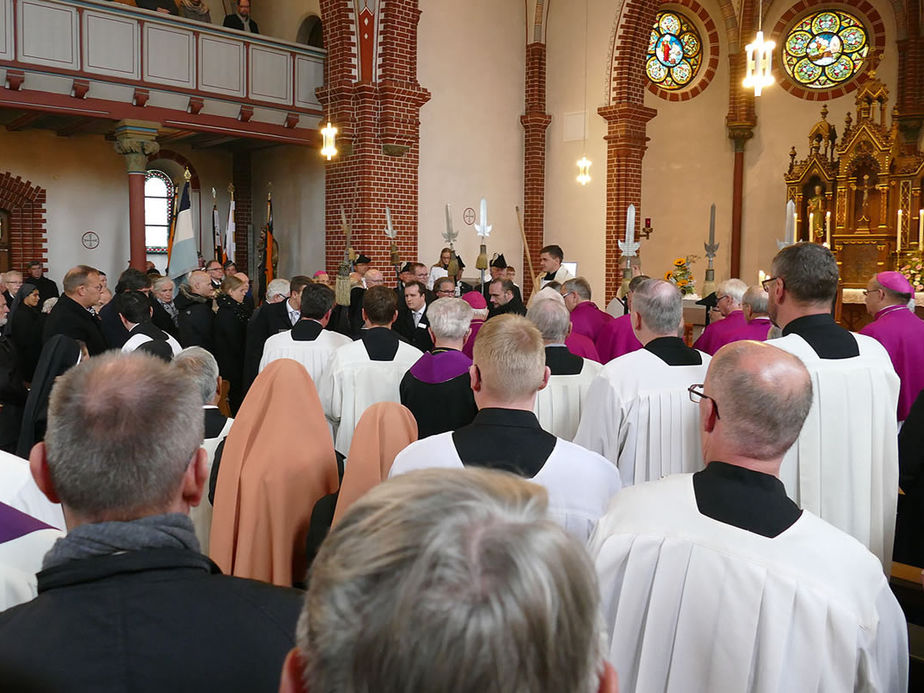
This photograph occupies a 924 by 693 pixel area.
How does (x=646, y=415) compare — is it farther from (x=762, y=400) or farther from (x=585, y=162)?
(x=585, y=162)

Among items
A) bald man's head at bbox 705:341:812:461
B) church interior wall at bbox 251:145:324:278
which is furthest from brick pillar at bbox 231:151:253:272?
bald man's head at bbox 705:341:812:461

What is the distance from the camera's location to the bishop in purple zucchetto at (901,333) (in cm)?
526

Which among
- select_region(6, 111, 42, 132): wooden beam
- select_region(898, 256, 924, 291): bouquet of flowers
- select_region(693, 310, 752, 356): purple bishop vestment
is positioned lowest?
select_region(693, 310, 752, 356): purple bishop vestment

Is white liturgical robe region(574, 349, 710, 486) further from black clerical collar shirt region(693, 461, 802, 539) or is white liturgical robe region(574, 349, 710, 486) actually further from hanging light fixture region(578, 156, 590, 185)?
hanging light fixture region(578, 156, 590, 185)

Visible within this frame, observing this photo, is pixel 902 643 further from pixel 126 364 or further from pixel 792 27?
pixel 792 27

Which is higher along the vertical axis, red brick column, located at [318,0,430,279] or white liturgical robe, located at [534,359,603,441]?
red brick column, located at [318,0,430,279]

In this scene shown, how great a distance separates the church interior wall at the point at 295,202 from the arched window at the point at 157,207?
6.10ft

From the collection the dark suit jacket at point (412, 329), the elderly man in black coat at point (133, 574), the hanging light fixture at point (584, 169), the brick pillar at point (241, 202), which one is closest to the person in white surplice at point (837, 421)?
the elderly man in black coat at point (133, 574)

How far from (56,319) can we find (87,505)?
18.6 ft

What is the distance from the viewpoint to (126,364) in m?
1.64

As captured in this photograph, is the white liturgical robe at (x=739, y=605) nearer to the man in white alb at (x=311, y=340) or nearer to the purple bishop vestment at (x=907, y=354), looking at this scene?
the purple bishop vestment at (x=907, y=354)

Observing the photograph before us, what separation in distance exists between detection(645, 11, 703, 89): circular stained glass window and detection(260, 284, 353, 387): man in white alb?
15.4 meters

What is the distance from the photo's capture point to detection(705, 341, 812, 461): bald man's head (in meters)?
2.23

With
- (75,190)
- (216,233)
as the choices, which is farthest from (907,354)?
(75,190)
